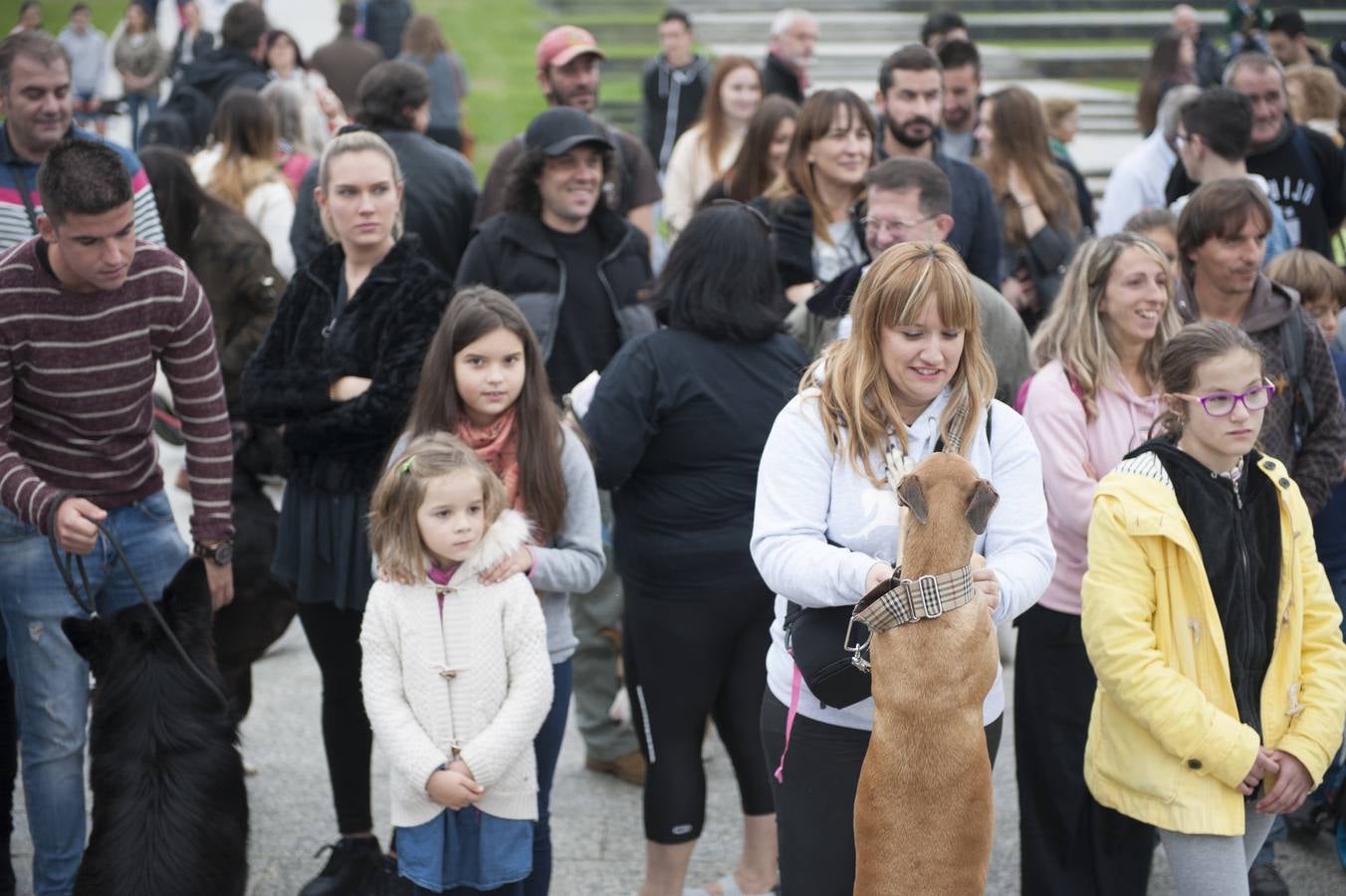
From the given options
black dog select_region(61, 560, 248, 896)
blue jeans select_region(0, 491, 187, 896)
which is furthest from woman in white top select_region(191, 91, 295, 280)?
black dog select_region(61, 560, 248, 896)

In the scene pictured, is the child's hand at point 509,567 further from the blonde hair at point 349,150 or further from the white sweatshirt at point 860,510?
the blonde hair at point 349,150

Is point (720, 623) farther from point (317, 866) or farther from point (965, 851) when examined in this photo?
point (317, 866)

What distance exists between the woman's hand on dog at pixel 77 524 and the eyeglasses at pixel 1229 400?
2883 millimetres

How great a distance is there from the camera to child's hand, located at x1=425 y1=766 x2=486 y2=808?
3.61 meters

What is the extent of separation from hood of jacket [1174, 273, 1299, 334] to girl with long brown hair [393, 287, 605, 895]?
2.02 meters

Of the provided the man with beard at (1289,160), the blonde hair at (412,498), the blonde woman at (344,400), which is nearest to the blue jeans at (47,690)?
the blonde woman at (344,400)

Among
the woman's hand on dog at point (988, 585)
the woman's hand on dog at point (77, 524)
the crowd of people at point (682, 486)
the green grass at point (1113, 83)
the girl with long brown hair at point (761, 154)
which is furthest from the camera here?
the green grass at point (1113, 83)

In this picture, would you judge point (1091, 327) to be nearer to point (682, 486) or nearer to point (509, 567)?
point (682, 486)

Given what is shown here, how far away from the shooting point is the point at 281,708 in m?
5.93

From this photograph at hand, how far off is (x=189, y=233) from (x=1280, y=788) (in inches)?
175

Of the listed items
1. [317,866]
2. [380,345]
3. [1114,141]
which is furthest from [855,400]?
[1114,141]

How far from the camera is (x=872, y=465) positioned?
10.1ft

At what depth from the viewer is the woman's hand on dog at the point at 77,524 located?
388 centimetres

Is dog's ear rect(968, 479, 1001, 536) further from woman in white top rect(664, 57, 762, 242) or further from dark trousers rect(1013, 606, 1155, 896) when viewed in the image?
woman in white top rect(664, 57, 762, 242)
